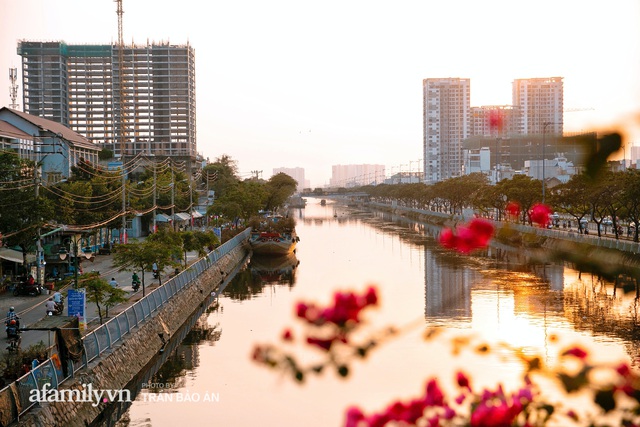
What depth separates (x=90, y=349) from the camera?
17.4 metres

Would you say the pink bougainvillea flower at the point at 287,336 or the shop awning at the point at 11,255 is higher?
the pink bougainvillea flower at the point at 287,336

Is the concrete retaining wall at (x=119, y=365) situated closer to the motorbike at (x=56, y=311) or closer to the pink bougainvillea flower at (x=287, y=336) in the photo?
the motorbike at (x=56, y=311)

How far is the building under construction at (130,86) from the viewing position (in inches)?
5901

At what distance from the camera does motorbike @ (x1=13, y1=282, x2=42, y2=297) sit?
26391 millimetres

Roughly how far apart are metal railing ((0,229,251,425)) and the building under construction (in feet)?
408

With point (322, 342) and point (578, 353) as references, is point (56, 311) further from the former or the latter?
point (578, 353)

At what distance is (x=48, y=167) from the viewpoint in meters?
46.5

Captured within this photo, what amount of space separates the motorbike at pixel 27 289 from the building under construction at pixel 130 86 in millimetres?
124373

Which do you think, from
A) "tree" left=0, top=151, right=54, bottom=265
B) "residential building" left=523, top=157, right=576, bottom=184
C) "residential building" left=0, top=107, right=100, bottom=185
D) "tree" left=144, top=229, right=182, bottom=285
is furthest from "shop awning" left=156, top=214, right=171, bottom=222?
"residential building" left=523, top=157, right=576, bottom=184

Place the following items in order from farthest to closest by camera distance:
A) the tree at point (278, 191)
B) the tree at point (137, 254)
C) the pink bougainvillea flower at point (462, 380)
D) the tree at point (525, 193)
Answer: the tree at point (278, 191) → the tree at point (525, 193) → the tree at point (137, 254) → the pink bougainvillea flower at point (462, 380)

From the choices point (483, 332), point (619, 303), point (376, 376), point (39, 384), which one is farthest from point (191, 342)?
point (619, 303)

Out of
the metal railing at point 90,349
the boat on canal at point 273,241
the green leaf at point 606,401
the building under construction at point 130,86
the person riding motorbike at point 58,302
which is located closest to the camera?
the green leaf at point 606,401

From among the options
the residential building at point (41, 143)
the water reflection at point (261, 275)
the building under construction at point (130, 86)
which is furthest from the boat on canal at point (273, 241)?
the building under construction at point (130, 86)

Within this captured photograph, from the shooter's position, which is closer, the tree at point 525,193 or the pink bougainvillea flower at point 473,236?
the pink bougainvillea flower at point 473,236
